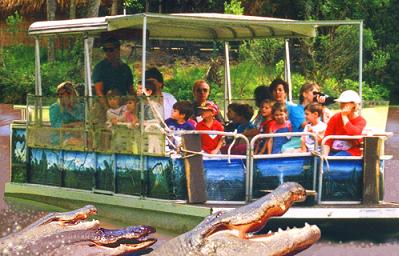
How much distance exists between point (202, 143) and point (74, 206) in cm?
182

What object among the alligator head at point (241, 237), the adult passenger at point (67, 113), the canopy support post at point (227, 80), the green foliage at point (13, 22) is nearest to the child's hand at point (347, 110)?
the adult passenger at point (67, 113)

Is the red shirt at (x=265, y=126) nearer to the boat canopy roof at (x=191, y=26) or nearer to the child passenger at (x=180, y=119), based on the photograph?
the child passenger at (x=180, y=119)

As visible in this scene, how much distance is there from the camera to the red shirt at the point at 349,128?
10.2m

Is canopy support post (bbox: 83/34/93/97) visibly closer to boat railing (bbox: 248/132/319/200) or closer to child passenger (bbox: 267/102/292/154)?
child passenger (bbox: 267/102/292/154)

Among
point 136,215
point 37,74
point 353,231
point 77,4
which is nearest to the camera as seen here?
point 353,231

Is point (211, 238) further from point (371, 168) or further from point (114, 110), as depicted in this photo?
point (114, 110)

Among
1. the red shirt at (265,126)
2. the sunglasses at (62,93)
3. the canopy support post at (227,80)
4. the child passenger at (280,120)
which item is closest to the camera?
the child passenger at (280,120)

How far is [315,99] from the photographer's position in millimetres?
11586

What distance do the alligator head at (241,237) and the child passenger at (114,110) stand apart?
4613mm

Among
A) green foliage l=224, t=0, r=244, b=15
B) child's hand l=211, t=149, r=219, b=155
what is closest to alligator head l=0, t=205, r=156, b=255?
child's hand l=211, t=149, r=219, b=155

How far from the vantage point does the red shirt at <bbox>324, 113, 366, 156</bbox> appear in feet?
33.4

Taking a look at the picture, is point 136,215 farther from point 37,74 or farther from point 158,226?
point 37,74

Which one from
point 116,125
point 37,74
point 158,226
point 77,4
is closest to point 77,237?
point 158,226

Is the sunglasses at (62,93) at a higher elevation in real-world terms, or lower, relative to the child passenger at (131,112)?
higher
